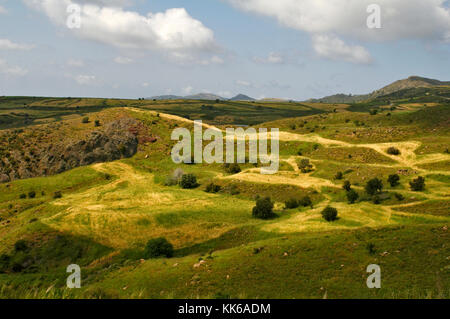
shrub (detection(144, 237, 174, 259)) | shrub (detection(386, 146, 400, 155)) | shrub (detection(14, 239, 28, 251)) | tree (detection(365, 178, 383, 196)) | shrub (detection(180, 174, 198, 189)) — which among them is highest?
shrub (detection(386, 146, 400, 155))

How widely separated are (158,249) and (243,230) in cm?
1057

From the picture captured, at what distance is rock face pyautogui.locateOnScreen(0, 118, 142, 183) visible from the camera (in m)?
80.9

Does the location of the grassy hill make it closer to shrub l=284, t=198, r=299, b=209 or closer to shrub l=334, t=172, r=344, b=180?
shrub l=284, t=198, r=299, b=209

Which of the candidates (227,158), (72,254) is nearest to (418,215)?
(72,254)

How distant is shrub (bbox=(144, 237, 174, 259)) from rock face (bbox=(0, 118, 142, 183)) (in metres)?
61.5

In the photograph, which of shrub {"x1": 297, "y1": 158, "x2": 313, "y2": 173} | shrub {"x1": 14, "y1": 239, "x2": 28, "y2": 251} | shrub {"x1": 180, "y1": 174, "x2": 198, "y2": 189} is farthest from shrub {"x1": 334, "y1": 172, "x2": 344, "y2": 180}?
shrub {"x1": 14, "y1": 239, "x2": 28, "y2": 251}

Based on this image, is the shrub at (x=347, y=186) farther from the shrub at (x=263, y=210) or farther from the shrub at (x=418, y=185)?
the shrub at (x=263, y=210)

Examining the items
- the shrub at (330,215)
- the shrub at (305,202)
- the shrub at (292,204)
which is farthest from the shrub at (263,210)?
the shrub at (330,215)

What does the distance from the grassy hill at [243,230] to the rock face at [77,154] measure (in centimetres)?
1176

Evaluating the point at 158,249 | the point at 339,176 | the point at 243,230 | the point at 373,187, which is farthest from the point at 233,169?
the point at 158,249

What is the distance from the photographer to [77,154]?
296ft

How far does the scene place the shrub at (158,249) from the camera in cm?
3272

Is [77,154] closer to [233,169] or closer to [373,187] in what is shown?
[233,169]
